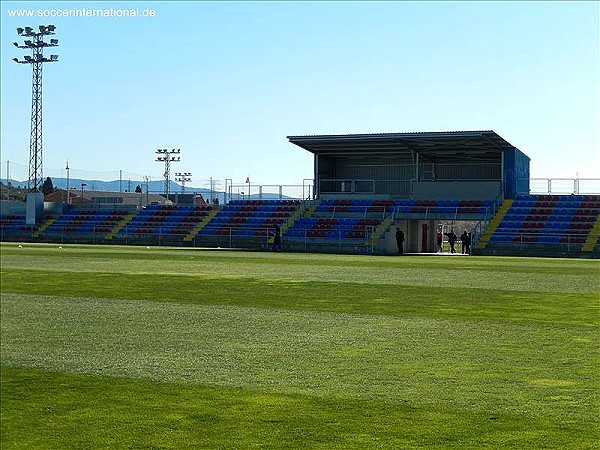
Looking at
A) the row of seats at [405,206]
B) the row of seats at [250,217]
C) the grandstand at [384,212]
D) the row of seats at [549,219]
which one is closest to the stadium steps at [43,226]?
the grandstand at [384,212]

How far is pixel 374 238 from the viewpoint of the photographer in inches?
2025

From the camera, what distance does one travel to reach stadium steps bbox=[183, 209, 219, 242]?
5775 cm

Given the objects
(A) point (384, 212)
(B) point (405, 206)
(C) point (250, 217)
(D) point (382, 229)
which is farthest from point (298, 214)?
(D) point (382, 229)

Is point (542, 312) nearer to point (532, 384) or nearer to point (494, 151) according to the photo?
point (532, 384)

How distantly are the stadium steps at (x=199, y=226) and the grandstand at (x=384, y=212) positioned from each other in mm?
78

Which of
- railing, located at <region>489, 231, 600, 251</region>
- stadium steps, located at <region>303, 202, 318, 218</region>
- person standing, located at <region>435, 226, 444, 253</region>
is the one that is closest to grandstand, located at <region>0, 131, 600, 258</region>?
railing, located at <region>489, 231, 600, 251</region>

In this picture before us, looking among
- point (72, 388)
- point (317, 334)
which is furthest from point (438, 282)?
point (72, 388)

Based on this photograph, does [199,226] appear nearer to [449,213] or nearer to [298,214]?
[298,214]

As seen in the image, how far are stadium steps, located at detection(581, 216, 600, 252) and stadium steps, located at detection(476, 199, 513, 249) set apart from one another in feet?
16.9

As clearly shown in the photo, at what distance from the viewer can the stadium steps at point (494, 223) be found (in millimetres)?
48684

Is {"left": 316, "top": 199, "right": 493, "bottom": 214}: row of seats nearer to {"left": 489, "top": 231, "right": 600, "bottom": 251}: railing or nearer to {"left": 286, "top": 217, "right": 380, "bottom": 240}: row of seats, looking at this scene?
{"left": 286, "top": 217, "right": 380, "bottom": 240}: row of seats

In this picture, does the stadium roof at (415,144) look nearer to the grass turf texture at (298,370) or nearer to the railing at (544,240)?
the railing at (544,240)

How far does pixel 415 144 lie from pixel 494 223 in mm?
8859

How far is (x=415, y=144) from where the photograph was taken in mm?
57500
